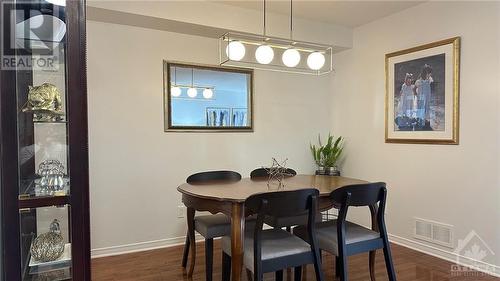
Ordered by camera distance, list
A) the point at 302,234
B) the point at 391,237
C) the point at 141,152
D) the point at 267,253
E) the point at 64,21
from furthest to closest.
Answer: the point at 391,237, the point at 141,152, the point at 302,234, the point at 267,253, the point at 64,21

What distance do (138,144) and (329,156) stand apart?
7.52 feet

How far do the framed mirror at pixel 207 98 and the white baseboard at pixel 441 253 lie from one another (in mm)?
2089

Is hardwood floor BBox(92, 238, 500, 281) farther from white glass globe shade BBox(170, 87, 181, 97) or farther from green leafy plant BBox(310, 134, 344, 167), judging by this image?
white glass globe shade BBox(170, 87, 181, 97)

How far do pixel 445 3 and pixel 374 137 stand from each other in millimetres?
1546

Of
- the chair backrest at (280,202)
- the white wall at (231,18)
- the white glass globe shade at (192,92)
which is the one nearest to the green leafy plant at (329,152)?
the white wall at (231,18)

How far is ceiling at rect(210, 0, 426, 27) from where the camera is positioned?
3318mm

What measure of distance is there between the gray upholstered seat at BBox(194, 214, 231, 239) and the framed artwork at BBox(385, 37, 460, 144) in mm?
2210

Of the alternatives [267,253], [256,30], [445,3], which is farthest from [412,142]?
[267,253]

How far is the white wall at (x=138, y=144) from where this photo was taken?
317cm

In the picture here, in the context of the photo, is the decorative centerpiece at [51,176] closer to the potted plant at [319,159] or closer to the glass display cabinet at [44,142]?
the glass display cabinet at [44,142]

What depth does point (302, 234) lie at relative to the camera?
2475 millimetres

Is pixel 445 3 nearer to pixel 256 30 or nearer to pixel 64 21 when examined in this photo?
pixel 256 30

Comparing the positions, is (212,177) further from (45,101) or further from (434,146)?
(434,146)

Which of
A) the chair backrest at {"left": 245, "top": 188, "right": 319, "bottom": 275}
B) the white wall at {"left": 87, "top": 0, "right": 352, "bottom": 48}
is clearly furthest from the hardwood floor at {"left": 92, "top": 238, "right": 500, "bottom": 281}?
the white wall at {"left": 87, "top": 0, "right": 352, "bottom": 48}
